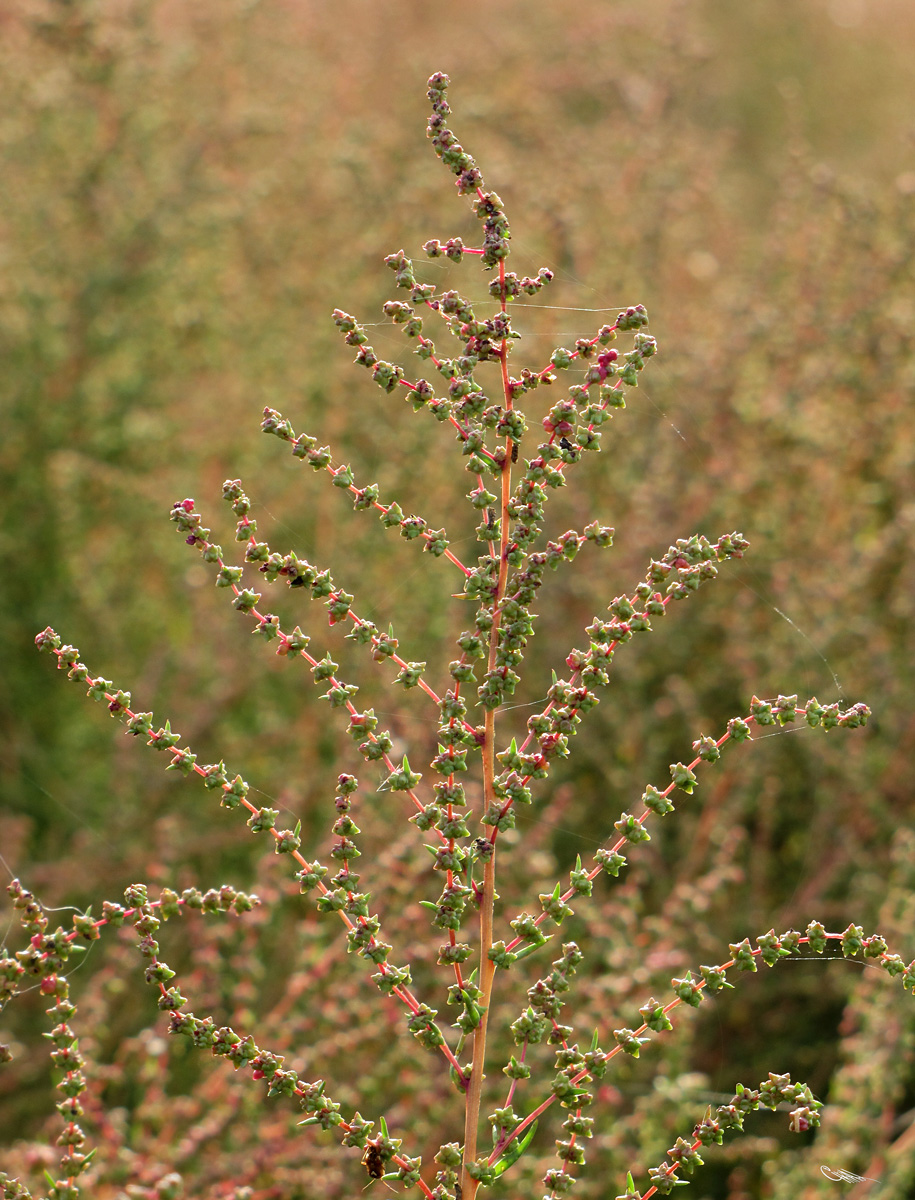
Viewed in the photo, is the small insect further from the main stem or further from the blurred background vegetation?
the blurred background vegetation

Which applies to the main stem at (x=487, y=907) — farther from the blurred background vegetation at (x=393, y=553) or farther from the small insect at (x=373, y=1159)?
the blurred background vegetation at (x=393, y=553)

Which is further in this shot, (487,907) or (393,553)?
(393,553)

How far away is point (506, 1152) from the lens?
1.38m

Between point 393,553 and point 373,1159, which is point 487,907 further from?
point 393,553

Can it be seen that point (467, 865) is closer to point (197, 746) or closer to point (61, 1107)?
point (61, 1107)

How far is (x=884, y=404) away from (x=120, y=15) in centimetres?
389

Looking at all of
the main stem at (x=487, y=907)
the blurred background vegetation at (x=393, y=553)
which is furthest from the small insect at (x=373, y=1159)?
the blurred background vegetation at (x=393, y=553)

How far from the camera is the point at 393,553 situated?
429cm

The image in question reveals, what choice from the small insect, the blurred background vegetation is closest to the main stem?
the small insect

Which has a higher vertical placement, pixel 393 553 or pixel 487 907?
pixel 393 553

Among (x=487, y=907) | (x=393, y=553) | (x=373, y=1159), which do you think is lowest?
(x=373, y=1159)

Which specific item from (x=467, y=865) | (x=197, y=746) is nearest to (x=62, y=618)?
(x=197, y=746)

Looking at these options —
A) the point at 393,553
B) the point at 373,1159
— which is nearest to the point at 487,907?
the point at 373,1159

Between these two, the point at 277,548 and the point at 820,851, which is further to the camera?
the point at 277,548
